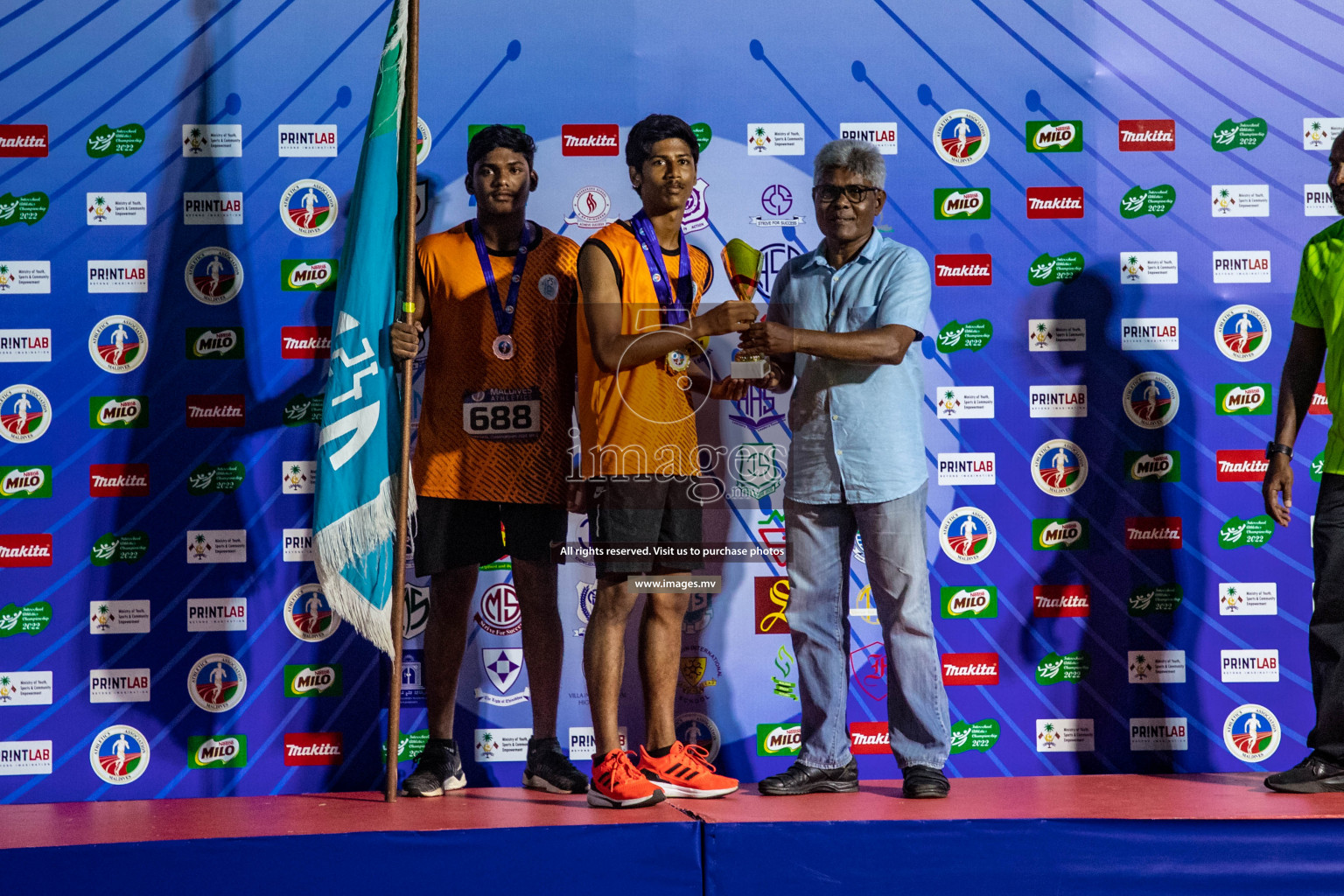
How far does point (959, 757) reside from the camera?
11.7 feet

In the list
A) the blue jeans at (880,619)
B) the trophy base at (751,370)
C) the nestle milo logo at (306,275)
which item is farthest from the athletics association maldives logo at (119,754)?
the trophy base at (751,370)

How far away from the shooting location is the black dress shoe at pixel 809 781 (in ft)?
9.82

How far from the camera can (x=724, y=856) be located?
2605mm

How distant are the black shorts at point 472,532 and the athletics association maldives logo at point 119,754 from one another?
1.14 m

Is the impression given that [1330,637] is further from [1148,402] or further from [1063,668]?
[1148,402]

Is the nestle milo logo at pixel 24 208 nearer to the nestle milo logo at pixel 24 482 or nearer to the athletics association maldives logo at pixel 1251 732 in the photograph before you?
the nestle milo logo at pixel 24 482

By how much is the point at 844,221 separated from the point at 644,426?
0.80 meters

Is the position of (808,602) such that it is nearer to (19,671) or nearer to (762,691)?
(762,691)

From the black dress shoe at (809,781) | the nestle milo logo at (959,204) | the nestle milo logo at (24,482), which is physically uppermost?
the nestle milo logo at (959,204)

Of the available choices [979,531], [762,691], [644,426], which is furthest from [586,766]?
[979,531]

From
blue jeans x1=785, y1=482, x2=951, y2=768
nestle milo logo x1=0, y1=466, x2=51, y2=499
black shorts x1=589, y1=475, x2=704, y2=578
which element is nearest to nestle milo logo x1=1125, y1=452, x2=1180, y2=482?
blue jeans x1=785, y1=482, x2=951, y2=768

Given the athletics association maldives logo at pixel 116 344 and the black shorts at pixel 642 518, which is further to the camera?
the athletics association maldives logo at pixel 116 344

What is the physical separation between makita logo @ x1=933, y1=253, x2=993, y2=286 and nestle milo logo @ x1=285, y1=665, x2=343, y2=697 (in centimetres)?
236

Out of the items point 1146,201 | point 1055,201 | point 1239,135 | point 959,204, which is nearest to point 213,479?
point 959,204
